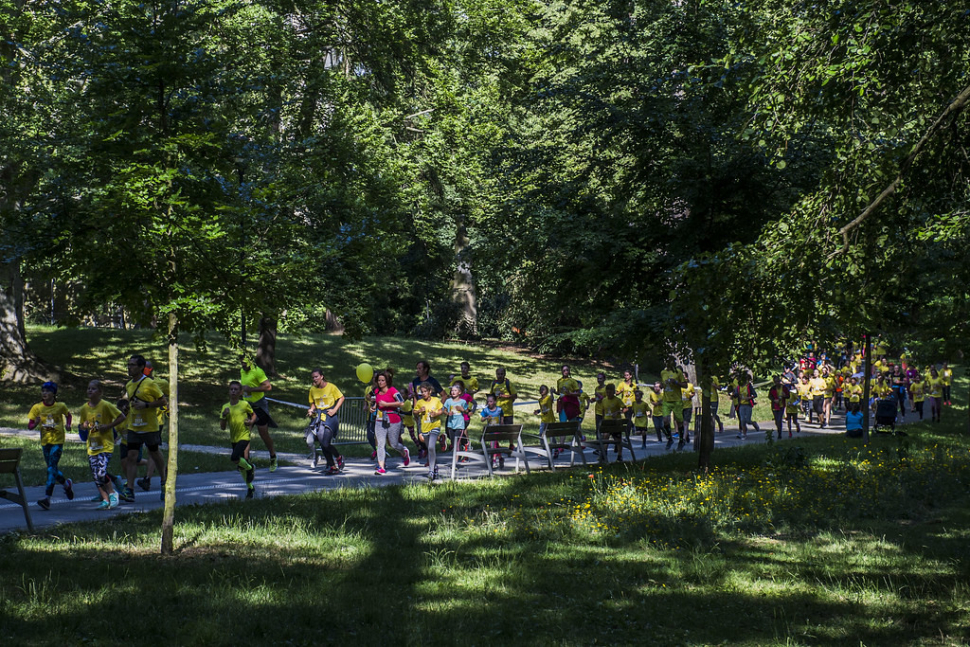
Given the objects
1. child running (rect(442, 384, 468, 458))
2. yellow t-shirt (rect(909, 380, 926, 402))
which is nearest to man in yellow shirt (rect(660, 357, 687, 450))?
child running (rect(442, 384, 468, 458))

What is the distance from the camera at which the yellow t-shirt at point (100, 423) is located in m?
10.9

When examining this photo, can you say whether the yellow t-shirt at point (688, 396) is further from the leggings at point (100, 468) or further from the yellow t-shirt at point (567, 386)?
the leggings at point (100, 468)

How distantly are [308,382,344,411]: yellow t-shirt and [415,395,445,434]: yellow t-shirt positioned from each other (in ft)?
5.11

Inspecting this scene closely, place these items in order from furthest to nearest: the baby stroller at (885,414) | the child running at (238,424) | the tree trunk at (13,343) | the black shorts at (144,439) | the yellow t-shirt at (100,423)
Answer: the tree trunk at (13,343) < the baby stroller at (885,414) < the child running at (238,424) < the black shorts at (144,439) < the yellow t-shirt at (100,423)

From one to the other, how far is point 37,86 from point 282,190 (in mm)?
15514

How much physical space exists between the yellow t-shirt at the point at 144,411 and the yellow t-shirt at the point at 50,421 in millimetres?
821

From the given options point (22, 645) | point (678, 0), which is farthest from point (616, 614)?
point (678, 0)

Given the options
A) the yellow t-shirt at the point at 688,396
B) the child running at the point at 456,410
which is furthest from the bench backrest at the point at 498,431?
the yellow t-shirt at the point at 688,396

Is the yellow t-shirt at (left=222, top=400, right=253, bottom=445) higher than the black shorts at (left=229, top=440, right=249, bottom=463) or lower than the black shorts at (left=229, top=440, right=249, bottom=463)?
→ higher

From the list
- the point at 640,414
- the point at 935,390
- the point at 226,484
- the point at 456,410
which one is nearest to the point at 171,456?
the point at 226,484

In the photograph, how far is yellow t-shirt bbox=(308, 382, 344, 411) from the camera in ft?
47.4

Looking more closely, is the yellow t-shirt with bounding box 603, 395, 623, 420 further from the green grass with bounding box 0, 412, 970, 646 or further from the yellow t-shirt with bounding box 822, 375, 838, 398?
the yellow t-shirt with bounding box 822, 375, 838, 398

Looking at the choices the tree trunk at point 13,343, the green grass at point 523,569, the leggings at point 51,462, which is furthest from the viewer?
the tree trunk at point 13,343

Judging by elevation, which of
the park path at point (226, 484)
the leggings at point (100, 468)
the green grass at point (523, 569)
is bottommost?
the green grass at point (523, 569)
